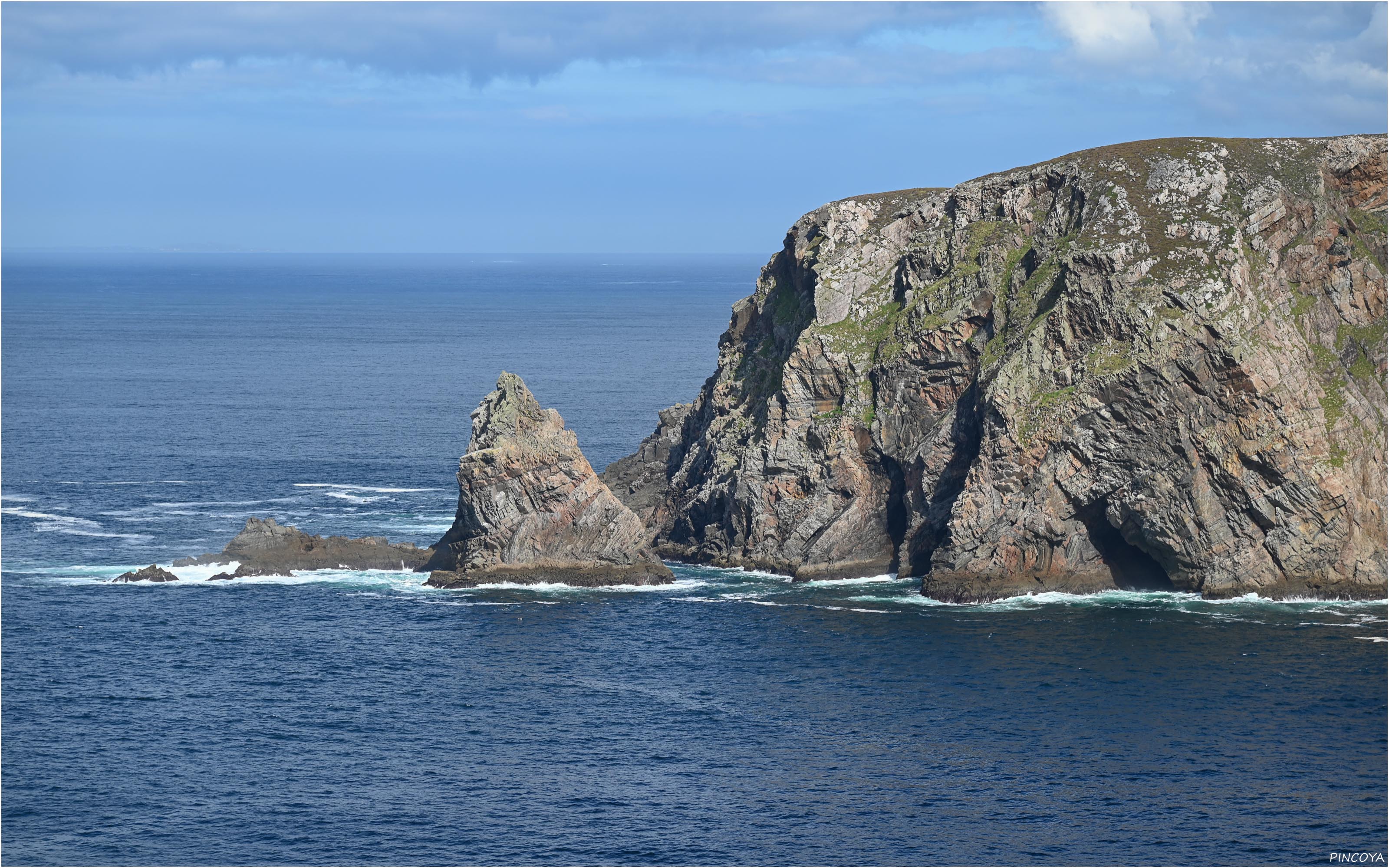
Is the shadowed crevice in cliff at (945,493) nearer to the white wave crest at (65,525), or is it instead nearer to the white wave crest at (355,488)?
the white wave crest at (355,488)

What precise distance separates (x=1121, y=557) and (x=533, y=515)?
144 feet

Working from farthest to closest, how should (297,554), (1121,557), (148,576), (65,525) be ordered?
(65,525), (297,554), (148,576), (1121,557)

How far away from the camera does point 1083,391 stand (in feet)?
378

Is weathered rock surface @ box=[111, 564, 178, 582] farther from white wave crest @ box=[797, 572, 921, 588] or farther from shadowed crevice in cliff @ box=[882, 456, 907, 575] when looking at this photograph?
shadowed crevice in cliff @ box=[882, 456, 907, 575]

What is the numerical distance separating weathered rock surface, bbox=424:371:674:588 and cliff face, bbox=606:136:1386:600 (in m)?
9.67

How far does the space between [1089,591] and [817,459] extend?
23261 mm

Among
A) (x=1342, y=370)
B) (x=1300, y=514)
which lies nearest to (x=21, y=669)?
(x=1300, y=514)

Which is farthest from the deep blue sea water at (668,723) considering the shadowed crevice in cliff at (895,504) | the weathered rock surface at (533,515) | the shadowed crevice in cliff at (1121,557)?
the shadowed crevice in cliff at (895,504)

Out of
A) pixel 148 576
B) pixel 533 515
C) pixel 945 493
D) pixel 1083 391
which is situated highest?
pixel 1083 391

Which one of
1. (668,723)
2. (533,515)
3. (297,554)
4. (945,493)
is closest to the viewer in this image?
(668,723)

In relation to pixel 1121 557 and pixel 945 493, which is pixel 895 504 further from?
pixel 1121 557

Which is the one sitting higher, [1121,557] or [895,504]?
[895,504]

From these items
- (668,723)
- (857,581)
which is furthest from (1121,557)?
(668,723)

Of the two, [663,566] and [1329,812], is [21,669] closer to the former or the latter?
[663,566]
